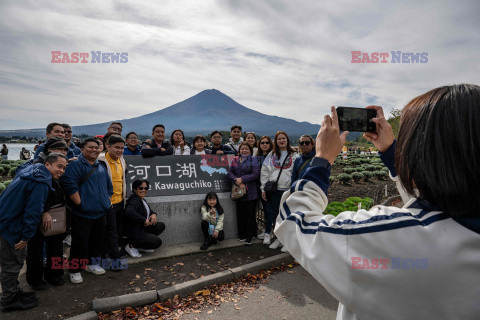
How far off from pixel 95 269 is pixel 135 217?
1.09 meters

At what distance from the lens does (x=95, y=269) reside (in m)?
4.84

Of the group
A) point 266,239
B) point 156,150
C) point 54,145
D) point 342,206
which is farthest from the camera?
point 342,206

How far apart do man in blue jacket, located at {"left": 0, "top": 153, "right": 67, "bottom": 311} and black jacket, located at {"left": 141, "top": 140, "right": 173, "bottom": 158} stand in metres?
2.65

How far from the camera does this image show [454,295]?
86cm

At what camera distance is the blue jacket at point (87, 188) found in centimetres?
440

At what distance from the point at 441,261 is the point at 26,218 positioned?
4.41 m

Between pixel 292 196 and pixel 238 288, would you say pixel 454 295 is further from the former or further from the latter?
pixel 238 288

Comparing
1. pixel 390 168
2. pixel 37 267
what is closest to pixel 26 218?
pixel 37 267

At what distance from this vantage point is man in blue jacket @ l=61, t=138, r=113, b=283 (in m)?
4.48

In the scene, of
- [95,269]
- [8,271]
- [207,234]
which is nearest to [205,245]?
[207,234]

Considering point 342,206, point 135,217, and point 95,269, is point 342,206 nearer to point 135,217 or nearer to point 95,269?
point 135,217

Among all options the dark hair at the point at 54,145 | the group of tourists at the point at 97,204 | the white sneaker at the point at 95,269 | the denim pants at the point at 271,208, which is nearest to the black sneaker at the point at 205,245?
the group of tourists at the point at 97,204

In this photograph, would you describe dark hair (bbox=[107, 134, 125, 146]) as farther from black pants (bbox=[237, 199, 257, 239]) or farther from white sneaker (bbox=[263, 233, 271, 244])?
white sneaker (bbox=[263, 233, 271, 244])

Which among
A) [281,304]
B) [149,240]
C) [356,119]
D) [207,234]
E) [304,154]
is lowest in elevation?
[281,304]
